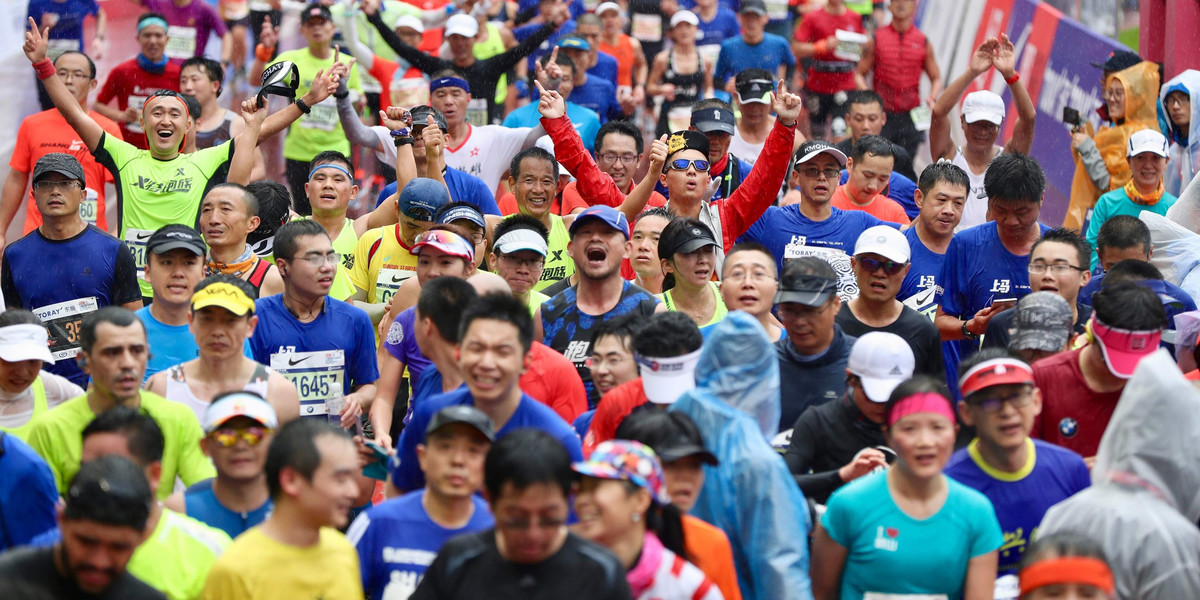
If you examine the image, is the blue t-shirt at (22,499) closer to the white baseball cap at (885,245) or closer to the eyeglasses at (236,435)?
the eyeglasses at (236,435)

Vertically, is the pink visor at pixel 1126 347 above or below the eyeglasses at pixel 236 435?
above

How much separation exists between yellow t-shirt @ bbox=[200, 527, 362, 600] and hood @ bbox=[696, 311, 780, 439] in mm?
1392

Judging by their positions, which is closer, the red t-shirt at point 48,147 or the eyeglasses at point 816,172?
the eyeglasses at point 816,172

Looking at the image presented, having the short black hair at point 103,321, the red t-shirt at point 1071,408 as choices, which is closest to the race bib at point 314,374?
the short black hair at point 103,321

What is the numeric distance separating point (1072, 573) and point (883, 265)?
8.43 feet

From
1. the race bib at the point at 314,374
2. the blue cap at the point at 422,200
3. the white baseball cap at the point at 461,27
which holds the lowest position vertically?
the race bib at the point at 314,374

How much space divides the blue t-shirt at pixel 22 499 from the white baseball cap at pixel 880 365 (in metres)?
2.88

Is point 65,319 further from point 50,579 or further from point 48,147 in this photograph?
point 50,579

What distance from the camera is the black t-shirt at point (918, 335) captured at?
6.11 meters

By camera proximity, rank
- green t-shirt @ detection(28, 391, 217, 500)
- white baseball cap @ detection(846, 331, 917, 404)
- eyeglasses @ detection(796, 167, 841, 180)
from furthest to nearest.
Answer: eyeglasses @ detection(796, 167, 841, 180) → white baseball cap @ detection(846, 331, 917, 404) → green t-shirt @ detection(28, 391, 217, 500)

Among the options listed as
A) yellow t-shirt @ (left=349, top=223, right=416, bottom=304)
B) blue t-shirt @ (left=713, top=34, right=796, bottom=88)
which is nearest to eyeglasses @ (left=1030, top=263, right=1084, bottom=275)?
yellow t-shirt @ (left=349, top=223, right=416, bottom=304)

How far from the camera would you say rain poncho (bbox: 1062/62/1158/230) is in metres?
10.3

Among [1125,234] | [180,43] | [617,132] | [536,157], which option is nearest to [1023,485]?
[1125,234]

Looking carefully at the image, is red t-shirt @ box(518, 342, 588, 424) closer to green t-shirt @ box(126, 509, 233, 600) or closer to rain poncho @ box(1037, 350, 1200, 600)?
green t-shirt @ box(126, 509, 233, 600)
